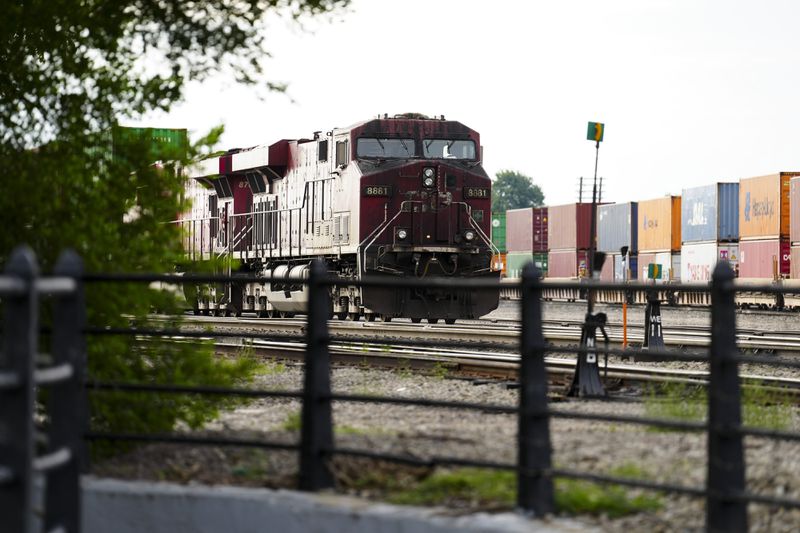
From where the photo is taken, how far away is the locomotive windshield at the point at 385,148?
23.7 m

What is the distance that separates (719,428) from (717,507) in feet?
1.05

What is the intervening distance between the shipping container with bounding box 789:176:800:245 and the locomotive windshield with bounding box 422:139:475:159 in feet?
63.6

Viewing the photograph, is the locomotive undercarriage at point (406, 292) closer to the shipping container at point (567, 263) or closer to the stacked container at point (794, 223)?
the stacked container at point (794, 223)

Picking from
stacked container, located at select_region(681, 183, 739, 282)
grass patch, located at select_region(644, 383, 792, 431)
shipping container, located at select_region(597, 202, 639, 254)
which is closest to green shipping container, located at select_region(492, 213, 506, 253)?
shipping container, located at select_region(597, 202, 639, 254)

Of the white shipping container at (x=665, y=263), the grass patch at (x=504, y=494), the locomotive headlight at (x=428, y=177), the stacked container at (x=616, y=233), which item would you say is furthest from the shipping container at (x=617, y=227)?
the grass patch at (x=504, y=494)

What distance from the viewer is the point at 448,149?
24078 millimetres

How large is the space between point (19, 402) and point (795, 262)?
3977 cm

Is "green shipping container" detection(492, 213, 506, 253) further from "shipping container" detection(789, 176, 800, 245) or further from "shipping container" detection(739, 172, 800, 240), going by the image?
"shipping container" detection(789, 176, 800, 245)

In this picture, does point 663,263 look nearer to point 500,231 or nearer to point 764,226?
point 764,226

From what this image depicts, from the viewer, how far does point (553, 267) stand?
63281 mm

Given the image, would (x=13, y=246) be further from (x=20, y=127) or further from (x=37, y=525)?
(x=37, y=525)

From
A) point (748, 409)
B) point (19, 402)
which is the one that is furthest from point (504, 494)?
point (748, 409)

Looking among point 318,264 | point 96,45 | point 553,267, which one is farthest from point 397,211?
point 553,267

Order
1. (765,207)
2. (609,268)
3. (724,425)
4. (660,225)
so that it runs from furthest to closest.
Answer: (609,268) → (660,225) → (765,207) → (724,425)
